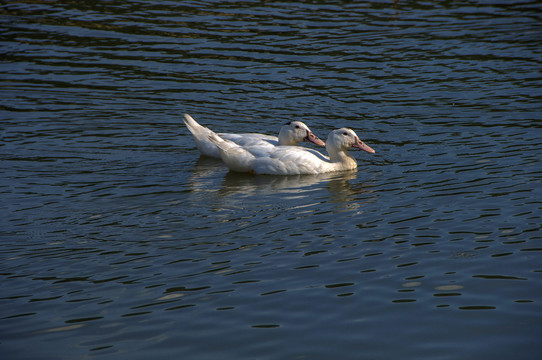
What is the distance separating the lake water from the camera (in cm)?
681

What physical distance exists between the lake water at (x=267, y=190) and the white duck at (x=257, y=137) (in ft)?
1.08

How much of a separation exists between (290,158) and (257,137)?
1009 mm

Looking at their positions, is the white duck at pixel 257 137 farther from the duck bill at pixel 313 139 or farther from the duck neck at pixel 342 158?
the duck neck at pixel 342 158

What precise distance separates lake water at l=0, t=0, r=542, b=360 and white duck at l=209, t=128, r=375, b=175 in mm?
183

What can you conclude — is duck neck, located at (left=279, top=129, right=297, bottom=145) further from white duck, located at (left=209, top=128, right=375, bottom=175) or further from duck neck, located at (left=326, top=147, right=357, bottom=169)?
duck neck, located at (left=326, top=147, right=357, bottom=169)

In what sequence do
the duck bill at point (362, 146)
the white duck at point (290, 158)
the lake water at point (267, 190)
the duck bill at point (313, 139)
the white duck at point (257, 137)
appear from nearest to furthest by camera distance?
the lake water at point (267, 190) < the white duck at point (290, 158) < the duck bill at point (362, 146) < the white duck at point (257, 137) < the duck bill at point (313, 139)

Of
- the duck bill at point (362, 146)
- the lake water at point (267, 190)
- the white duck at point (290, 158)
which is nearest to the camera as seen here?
the lake water at point (267, 190)

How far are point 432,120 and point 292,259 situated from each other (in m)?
6.85

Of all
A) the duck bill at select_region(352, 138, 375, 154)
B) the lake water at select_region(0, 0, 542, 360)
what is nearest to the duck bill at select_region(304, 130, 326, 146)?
the duck bill at select_region(352, 138, 375, 154)

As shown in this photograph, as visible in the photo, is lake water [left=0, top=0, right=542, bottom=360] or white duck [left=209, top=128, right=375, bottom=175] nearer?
lake water [left=0, top=0, right=542, bottom=360]

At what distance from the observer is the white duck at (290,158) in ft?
40.2

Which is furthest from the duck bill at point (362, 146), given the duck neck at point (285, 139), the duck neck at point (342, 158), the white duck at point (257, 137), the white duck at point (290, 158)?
the duck neck at point (285, 139)

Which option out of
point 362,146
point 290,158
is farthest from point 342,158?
point 290,158

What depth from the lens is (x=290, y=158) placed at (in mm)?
12234
